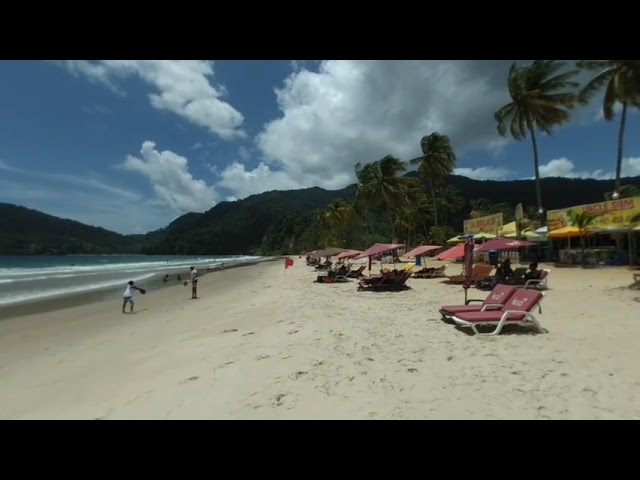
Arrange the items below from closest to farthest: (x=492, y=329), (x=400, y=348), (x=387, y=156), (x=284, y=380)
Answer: (x=284, y=380)
(x=400, y=348)
(x=492, y=329)
(x=387, y=156)

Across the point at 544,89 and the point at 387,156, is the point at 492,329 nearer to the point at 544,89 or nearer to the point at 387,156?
the point at 544,89

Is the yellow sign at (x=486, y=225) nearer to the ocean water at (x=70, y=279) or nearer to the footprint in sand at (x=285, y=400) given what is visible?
the ocean water at (x=70, y=279)

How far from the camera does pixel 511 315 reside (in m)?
6.68

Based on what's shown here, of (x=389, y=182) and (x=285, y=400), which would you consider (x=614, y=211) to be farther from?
(x=389, y=182)

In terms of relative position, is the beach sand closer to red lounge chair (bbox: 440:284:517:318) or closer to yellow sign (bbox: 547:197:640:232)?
red lounge chair (bbox: 440:284:517:318)

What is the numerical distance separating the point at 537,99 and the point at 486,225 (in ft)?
33.7

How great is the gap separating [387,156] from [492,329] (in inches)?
1502

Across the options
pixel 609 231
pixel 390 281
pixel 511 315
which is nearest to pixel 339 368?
pixel 511 315

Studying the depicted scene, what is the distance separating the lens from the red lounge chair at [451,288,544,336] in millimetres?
6609

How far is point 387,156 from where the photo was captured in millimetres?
43031

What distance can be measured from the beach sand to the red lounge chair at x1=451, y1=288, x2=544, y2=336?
0.25 m

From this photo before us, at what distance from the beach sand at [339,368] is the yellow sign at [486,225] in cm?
1983
